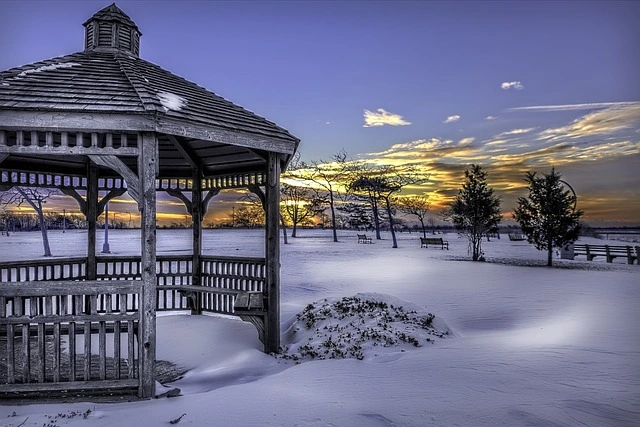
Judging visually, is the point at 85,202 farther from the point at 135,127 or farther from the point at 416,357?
the point at 416,357

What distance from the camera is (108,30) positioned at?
8.23 meters

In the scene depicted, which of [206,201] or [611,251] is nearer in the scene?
[206,201]

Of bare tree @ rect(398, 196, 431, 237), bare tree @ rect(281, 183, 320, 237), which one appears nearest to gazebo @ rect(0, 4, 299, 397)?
bare tree @ rect(281, 183, 320, 237)

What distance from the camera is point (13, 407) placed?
4.35 metres

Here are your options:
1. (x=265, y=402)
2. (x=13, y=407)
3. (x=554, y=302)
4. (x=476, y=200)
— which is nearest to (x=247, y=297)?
(x=265, y=402)

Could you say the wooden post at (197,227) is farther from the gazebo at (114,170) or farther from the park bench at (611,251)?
the park bench at (611,251)

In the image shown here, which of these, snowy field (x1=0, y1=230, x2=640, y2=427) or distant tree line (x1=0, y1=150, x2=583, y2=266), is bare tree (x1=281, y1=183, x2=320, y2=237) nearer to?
distant tree line (x1=0, y1=150, x2=583, y2=266)

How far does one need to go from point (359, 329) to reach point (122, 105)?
5.76 meters

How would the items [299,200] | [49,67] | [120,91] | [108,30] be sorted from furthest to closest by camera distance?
[299,200] < [108,30] < [49,67] < [120,91]

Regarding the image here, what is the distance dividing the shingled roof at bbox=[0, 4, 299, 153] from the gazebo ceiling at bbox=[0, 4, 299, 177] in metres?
0.01

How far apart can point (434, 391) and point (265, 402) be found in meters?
2.09

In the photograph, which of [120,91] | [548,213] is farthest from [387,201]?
[120,91]

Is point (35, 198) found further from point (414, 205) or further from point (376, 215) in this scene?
point (414, 205)

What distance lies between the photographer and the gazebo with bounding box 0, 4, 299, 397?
4.82 metres
